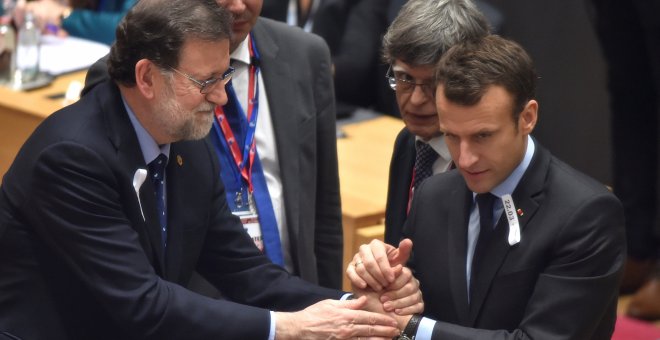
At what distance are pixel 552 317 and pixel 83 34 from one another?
151 inches

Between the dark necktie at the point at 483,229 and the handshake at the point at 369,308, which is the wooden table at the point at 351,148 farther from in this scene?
the dark necktie at the point at 483,229

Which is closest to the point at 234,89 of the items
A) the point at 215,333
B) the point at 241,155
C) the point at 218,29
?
the point at 241,155

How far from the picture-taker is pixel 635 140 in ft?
18.0

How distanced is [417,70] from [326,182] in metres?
0.66

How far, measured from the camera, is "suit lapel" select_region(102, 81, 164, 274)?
2959 millimetres

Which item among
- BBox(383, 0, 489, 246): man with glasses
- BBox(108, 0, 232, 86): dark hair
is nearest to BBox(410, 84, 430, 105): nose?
BBox(383, 0, 489, 246): man with glasses

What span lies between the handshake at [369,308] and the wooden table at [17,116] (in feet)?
6.79

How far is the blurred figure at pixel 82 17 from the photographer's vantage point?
595 centimetres

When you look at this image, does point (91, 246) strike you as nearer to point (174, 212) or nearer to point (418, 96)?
point (174, 212)

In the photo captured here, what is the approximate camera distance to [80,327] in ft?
9.84

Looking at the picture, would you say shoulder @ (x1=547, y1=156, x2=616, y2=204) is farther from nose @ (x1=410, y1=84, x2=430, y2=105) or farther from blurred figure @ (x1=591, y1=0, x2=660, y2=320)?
blurred figure @ (x1=591, y1=0, x2=660, y2=320)

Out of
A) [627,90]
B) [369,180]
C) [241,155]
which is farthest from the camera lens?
[627,90]

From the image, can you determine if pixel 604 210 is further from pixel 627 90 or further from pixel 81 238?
pixel 627 90

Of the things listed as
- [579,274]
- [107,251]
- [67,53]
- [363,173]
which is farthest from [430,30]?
[67,53]
